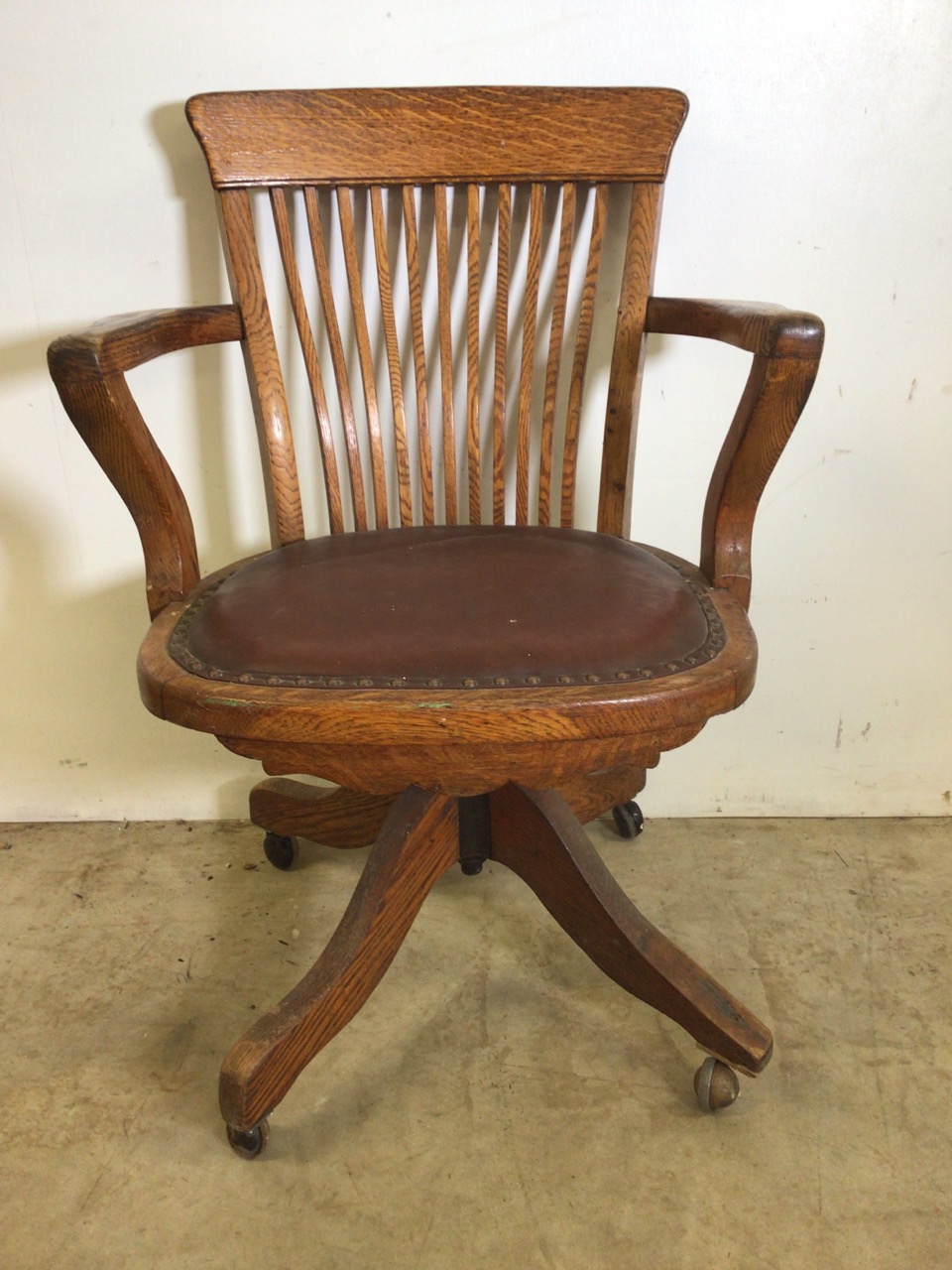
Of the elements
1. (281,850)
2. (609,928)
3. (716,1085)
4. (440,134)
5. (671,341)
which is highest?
(440,134)

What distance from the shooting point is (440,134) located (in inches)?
45.6

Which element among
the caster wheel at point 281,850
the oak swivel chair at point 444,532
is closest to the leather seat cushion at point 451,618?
the oak swivel chair at point 444,532

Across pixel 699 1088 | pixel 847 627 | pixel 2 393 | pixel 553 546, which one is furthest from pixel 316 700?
pixel 847 627

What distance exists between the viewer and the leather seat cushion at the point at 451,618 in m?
0.86

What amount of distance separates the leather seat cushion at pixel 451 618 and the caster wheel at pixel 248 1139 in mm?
489

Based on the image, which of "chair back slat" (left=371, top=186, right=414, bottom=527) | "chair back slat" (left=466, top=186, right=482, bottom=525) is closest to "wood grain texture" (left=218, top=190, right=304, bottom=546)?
"chair back slat" (left=371, top=186, right=414, bottom=527)

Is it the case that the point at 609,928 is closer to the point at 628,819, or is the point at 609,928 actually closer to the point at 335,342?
the point at 628,819

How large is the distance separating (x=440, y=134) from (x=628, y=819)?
3.22 ft

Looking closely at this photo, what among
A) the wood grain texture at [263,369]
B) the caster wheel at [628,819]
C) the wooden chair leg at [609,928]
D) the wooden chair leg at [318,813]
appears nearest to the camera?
the wooden chair leg at [609,928]

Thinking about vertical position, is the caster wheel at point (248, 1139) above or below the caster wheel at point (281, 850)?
above

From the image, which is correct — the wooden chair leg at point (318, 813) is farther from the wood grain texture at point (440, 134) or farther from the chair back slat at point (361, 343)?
the wood grain texture at point (440, 134)

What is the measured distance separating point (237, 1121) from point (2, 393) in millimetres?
990

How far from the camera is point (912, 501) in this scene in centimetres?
144

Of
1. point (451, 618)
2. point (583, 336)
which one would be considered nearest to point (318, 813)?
point (451, 618)
